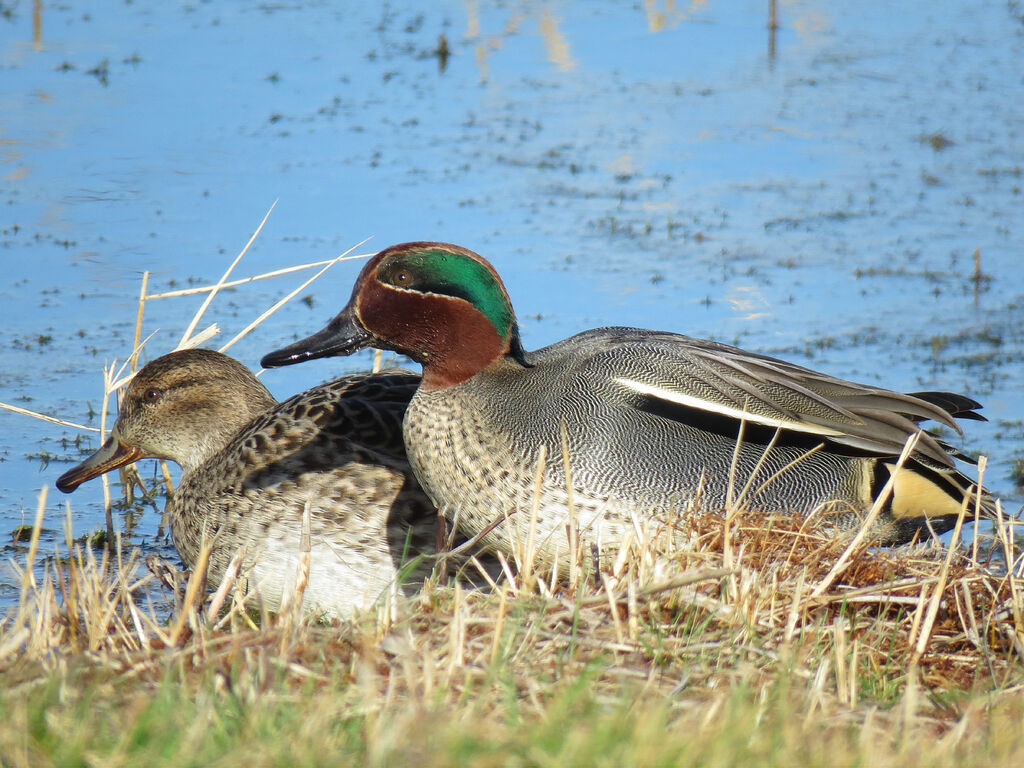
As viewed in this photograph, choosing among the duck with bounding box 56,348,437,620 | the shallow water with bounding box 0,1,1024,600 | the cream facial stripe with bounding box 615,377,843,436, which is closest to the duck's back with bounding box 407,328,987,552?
the cream facial stripe with bounding box 615,377,843,436

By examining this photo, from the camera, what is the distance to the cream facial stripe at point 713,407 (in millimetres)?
4062

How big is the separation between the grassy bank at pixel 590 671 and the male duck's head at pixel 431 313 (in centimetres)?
85

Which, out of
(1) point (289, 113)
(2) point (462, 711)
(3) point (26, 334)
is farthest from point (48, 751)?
(1) point (289, 113)

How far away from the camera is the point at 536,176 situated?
8930 mm

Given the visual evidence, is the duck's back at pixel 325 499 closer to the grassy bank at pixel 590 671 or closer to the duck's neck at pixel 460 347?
the duck's neck at pixel 460 347

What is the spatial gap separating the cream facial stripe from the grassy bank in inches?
13.5

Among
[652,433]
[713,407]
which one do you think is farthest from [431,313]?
[713,407]

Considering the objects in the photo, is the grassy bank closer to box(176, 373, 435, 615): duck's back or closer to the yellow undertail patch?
the yellow undertail patch

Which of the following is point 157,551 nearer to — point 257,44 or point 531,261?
point 531,261

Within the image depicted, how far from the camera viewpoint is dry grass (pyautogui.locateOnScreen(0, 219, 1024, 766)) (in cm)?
229

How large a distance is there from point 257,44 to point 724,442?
7.71 metres

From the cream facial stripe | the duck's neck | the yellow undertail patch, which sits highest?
the duck's neck

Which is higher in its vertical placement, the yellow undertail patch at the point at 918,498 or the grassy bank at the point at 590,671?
the grassy bank at the point at 590,671

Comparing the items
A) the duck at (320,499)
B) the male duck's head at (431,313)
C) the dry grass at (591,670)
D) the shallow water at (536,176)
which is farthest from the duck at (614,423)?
the shallow water at (536,176)
